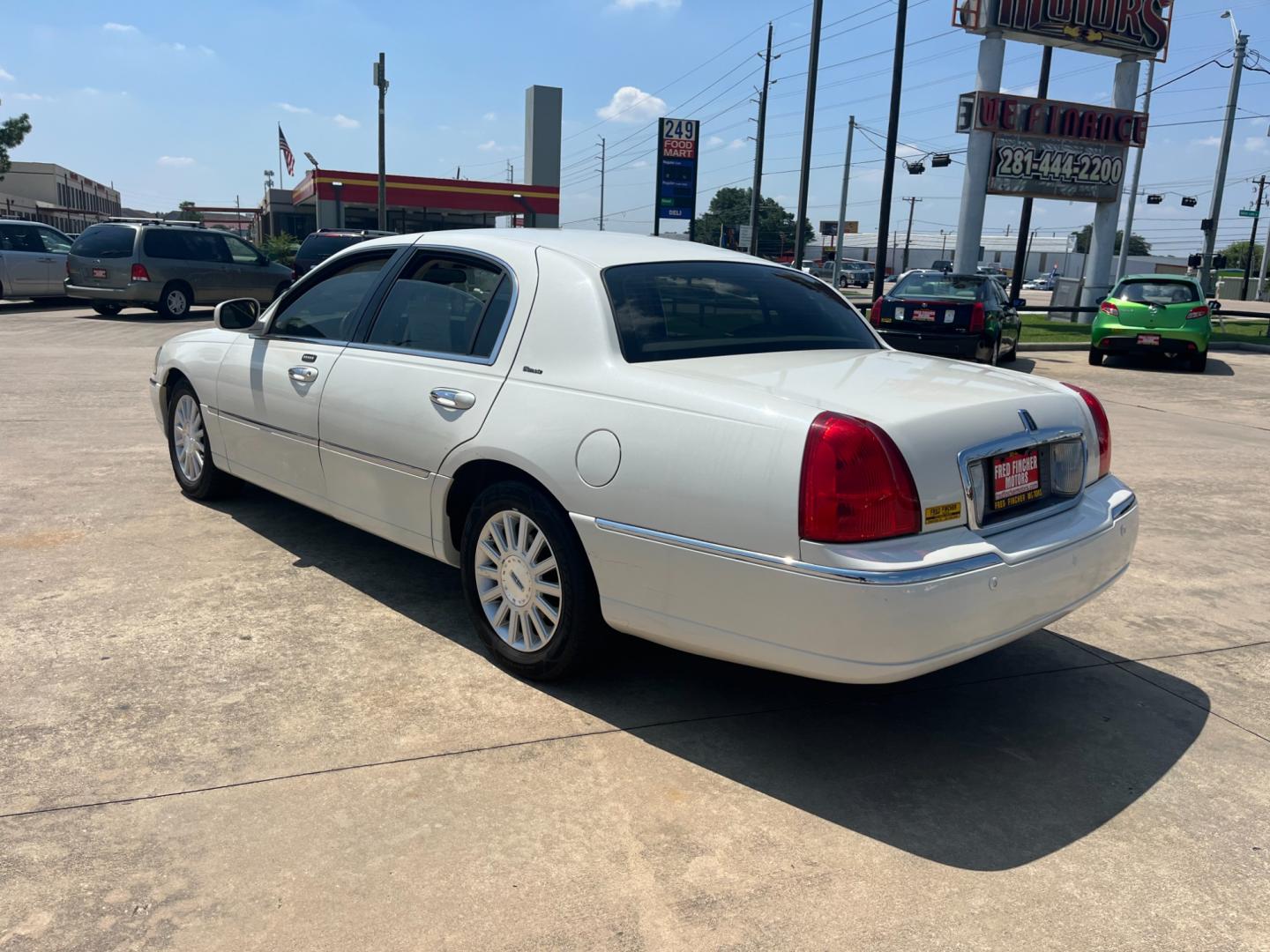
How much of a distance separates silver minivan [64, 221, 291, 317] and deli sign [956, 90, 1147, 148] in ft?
48.6

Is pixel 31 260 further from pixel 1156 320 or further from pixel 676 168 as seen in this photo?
pixel 676 168

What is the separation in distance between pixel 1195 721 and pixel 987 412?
147 centimetres

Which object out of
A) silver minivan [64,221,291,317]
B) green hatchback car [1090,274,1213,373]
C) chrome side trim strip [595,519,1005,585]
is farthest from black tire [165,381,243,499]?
green hatchback car [1090,274,1213,373]

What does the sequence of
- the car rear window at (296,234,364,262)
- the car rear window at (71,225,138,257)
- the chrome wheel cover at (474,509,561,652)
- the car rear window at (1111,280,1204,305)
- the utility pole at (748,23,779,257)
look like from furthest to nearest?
the utility pole at (748,23,779,257), the car rear window at (296,234,364,262), the car rear window at (71,225,138,257), the car rear window at (1111,280,1204,305), the chrome wheel cover at (474,509,561,652)

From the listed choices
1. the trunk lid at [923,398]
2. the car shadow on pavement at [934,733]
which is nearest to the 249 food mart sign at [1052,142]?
the car shadow on pavement at [934,733]

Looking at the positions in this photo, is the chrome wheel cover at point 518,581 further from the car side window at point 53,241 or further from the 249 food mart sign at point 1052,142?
the 249 food mart sign at point 1052,142

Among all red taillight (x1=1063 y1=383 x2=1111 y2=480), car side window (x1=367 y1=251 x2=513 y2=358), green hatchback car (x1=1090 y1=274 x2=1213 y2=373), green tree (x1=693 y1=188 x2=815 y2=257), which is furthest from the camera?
green tree (x1=693 y1=188 x2=815 y2=257)

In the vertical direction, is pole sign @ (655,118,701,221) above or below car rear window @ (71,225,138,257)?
above

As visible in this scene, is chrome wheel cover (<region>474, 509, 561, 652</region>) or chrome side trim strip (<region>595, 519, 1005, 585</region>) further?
chrome wheel cover (<region>474, 509, 561, 652</region>)

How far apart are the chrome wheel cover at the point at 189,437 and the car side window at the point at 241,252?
1418 cm

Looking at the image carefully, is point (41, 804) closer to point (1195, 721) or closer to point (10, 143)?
point (1195, 721)

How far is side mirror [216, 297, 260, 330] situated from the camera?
5262 mm

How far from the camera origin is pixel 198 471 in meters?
5.79

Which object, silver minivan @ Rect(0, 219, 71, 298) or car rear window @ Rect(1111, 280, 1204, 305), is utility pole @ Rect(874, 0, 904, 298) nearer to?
car rear window @ Rect(1111, 280, 1204, 305)
